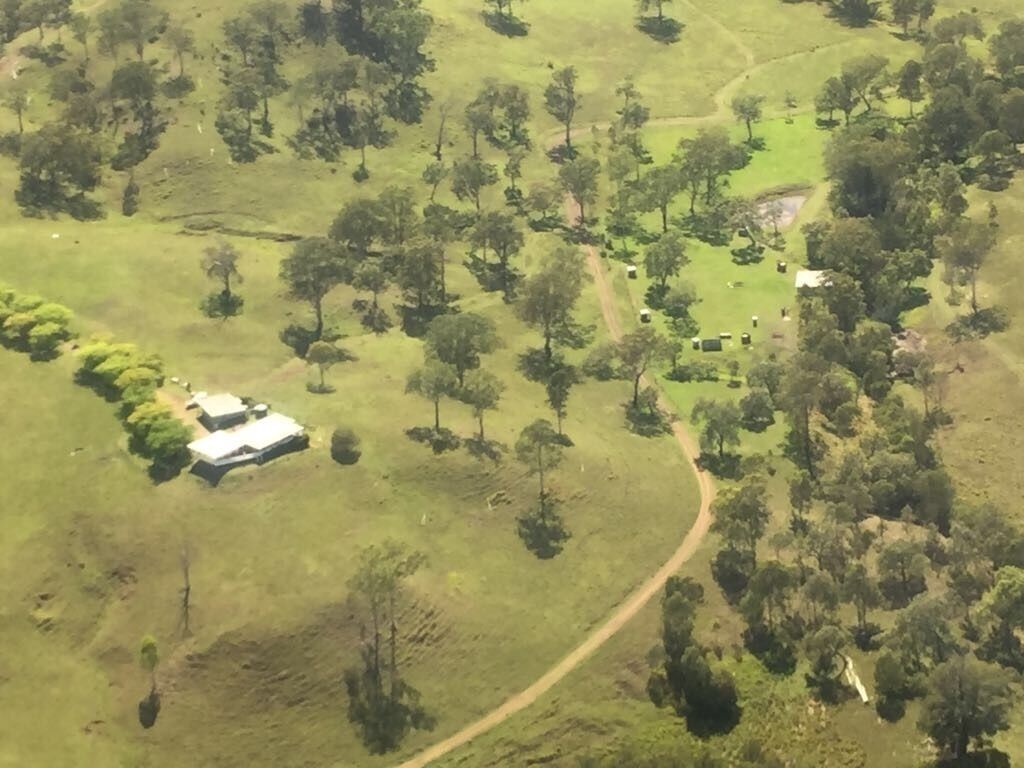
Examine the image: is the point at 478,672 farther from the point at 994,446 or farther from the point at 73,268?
the point at 73,268

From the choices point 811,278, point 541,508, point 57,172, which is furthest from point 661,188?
point 57,172

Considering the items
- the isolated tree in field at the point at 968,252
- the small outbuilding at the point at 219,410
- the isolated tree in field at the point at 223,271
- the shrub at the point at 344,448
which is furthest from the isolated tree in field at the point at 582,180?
the shrub at the point at 344,448

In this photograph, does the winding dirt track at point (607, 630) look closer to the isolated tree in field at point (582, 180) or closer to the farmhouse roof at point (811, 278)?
the farmhouse roof at point (811, 278)

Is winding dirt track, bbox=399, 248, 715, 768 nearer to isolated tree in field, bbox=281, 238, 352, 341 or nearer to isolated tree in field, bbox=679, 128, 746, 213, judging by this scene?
isolated tree in field, bbox=281, 238, 352, 341

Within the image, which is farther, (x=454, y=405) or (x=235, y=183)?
(x=235, y=183)

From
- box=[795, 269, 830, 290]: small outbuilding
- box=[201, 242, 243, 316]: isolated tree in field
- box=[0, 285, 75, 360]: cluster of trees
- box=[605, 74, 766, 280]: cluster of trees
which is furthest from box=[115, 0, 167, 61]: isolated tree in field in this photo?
box=[795, 269, 830, 290]: small outbuilding

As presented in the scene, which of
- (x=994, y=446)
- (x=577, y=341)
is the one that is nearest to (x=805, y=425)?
(x=994, y=446)
